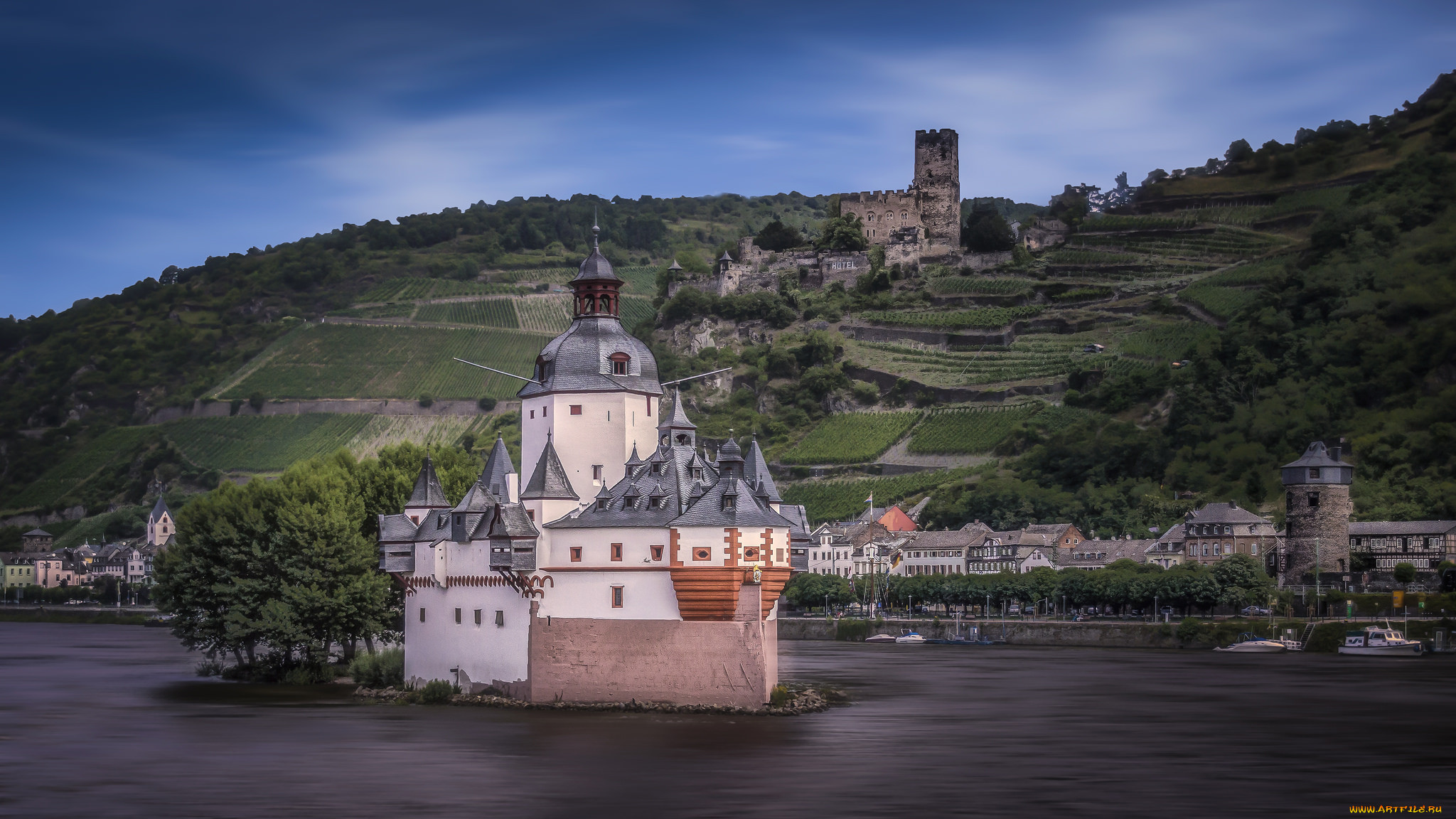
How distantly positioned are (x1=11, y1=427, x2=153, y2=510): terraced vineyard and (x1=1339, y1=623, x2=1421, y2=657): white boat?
4862 inches

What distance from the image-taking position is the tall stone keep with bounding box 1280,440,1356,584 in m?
79.8

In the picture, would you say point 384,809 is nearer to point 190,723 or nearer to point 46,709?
point 190,723

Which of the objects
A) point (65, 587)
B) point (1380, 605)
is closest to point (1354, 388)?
point (1380, 605)

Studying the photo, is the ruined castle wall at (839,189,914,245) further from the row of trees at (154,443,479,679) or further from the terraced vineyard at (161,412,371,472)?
the row of trees at (154,443,479,679)

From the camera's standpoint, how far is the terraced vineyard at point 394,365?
149750 millimetres

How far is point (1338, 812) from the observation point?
99.1ft

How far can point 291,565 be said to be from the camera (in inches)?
1986

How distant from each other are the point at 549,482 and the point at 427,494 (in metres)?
6.92

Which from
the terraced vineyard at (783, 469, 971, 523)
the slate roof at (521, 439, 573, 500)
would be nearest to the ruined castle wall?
the terraced vineyard at (783, 469, 971, 523)

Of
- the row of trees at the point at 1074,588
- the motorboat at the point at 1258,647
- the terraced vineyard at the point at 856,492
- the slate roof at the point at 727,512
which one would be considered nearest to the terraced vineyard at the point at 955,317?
the terraced vineyard at the point at 856,492

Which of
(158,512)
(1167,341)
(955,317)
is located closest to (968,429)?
(1167,341)

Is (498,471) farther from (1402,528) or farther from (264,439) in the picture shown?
(264,439)

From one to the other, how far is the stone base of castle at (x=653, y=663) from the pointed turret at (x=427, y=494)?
24.2ft

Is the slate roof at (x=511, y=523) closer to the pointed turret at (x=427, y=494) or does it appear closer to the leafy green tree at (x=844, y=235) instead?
the pointed turret at (x=427, y=494)
